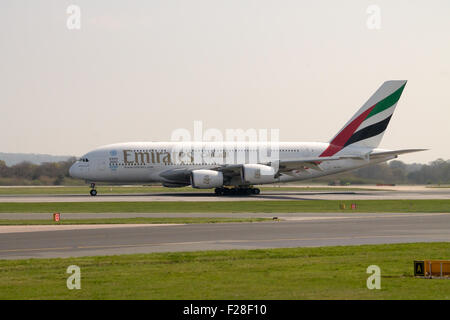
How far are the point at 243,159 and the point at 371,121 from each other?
13.4 m

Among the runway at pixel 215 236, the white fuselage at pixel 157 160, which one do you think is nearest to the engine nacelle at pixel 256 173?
the white fuselage at pixel 157 160

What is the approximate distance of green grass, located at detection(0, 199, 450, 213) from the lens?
4631 centimetres

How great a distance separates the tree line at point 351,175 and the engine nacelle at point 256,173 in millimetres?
29399

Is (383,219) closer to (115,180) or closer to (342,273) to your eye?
(342,273)

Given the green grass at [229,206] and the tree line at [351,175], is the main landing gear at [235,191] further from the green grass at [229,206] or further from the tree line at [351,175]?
the tree line at [351,175]

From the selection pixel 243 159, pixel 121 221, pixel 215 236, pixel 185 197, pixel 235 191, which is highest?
pixel 243 159

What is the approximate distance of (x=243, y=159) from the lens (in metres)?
67.2

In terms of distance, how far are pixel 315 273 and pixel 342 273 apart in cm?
68

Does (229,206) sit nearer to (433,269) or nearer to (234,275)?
(234,275)

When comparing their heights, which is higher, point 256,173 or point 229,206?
point 256,173

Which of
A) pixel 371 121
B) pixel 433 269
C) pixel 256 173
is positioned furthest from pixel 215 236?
pixel 371 121

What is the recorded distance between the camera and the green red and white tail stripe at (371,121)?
68312 mm
